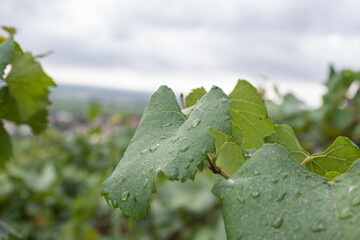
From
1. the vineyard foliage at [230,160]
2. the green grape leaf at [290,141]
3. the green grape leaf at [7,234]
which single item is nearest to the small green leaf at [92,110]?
the vineyard foliage at [230,160]

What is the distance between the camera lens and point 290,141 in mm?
813

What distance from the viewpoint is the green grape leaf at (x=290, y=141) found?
0.80m

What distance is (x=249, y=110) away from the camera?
887 mm

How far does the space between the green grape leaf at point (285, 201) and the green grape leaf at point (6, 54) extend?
61 centimetres

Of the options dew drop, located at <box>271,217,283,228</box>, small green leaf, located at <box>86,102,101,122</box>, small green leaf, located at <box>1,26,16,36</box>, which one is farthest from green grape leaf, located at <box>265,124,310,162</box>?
small green leaf, located at <box>86,102,101,122</box>

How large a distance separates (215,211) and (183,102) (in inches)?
88.7

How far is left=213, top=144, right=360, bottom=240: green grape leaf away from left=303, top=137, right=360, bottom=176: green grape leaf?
16cm

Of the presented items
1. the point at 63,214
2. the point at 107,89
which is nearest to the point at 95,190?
the point at 63,214

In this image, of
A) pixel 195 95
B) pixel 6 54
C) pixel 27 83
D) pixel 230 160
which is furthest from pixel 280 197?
pixel 27 83

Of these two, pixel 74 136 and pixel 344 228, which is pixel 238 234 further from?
pixel 74 136

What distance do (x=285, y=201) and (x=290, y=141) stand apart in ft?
1.04

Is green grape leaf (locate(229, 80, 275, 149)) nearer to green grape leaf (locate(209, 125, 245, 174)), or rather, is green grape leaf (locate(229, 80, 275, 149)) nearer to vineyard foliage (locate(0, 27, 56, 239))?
green grape leaf (locate(209, 125, 245, 174))

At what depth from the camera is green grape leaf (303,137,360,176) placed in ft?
2.29

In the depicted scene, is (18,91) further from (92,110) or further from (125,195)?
(92,110)
